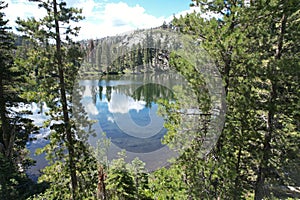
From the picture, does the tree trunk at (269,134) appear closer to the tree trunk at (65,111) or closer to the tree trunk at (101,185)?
the tree trunk at (101,185)

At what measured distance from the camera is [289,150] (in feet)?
17.2

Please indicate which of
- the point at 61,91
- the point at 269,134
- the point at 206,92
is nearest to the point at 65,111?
the point at 61,91

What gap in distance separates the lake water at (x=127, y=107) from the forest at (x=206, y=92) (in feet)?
0.42

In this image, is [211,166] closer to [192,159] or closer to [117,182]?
[192,159]

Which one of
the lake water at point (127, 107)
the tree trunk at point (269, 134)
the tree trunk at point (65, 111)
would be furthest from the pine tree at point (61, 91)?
the tree trunk at point (269, 134)

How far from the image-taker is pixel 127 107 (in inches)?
164

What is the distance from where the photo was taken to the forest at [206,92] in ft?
13.9

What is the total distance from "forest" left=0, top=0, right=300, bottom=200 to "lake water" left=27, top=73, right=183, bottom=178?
129mm

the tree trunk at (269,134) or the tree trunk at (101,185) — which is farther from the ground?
the tree trunk at (269,134)

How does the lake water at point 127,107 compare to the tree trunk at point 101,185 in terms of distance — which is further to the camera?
the tree trunk at point 101,185

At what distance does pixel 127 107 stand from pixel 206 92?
1532mm

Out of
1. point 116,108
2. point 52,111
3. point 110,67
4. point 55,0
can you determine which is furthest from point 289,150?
point 55,0

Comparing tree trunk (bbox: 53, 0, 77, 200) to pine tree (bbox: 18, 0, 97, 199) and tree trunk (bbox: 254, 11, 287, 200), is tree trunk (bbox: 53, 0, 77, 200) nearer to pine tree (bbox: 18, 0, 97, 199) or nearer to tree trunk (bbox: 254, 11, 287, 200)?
pine tree (bbox: 18, 0, 97, 199)

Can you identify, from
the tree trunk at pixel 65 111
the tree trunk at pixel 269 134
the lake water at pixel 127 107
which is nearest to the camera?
the lake water at pixel 127 107
